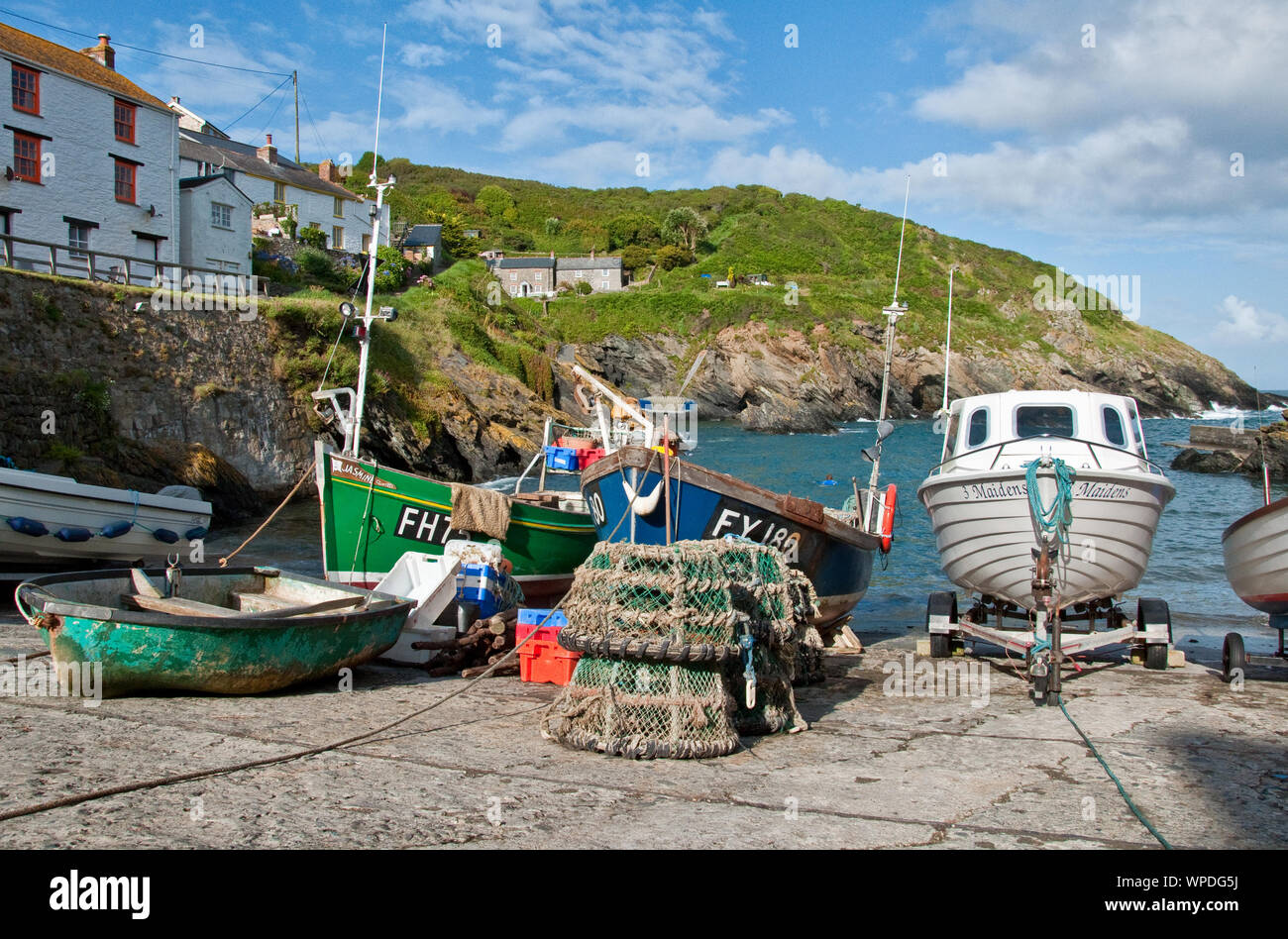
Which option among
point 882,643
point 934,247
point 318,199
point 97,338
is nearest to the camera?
point 882,643

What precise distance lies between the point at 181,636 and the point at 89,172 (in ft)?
99.3

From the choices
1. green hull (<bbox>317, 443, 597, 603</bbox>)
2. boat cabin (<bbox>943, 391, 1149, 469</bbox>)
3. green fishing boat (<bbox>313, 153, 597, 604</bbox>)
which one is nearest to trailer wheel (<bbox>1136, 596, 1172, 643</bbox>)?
boat cabin (<bbox>943, 391, 1149, 469</bbox>)

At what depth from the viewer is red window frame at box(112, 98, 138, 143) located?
32344mm

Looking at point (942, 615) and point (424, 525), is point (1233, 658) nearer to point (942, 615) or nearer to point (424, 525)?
point (942, 615)

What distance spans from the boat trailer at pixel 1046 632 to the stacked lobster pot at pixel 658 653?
3.05 metres

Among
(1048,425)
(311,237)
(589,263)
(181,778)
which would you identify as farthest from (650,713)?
(589,263)

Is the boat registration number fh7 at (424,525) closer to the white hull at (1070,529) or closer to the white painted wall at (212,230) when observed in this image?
the white hull at (1070,529)

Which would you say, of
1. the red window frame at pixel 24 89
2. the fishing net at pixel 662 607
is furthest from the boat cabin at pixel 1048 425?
the red window frame at pixel 24 89

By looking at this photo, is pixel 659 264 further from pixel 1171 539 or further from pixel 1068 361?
pixel 1171 539

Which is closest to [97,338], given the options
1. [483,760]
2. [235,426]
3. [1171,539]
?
[235,426]

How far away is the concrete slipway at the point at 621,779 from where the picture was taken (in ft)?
15.4

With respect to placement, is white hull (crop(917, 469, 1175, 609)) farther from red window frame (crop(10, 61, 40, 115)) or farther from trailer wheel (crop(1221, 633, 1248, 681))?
red window frame (crop(10, 61, 40, 115))
